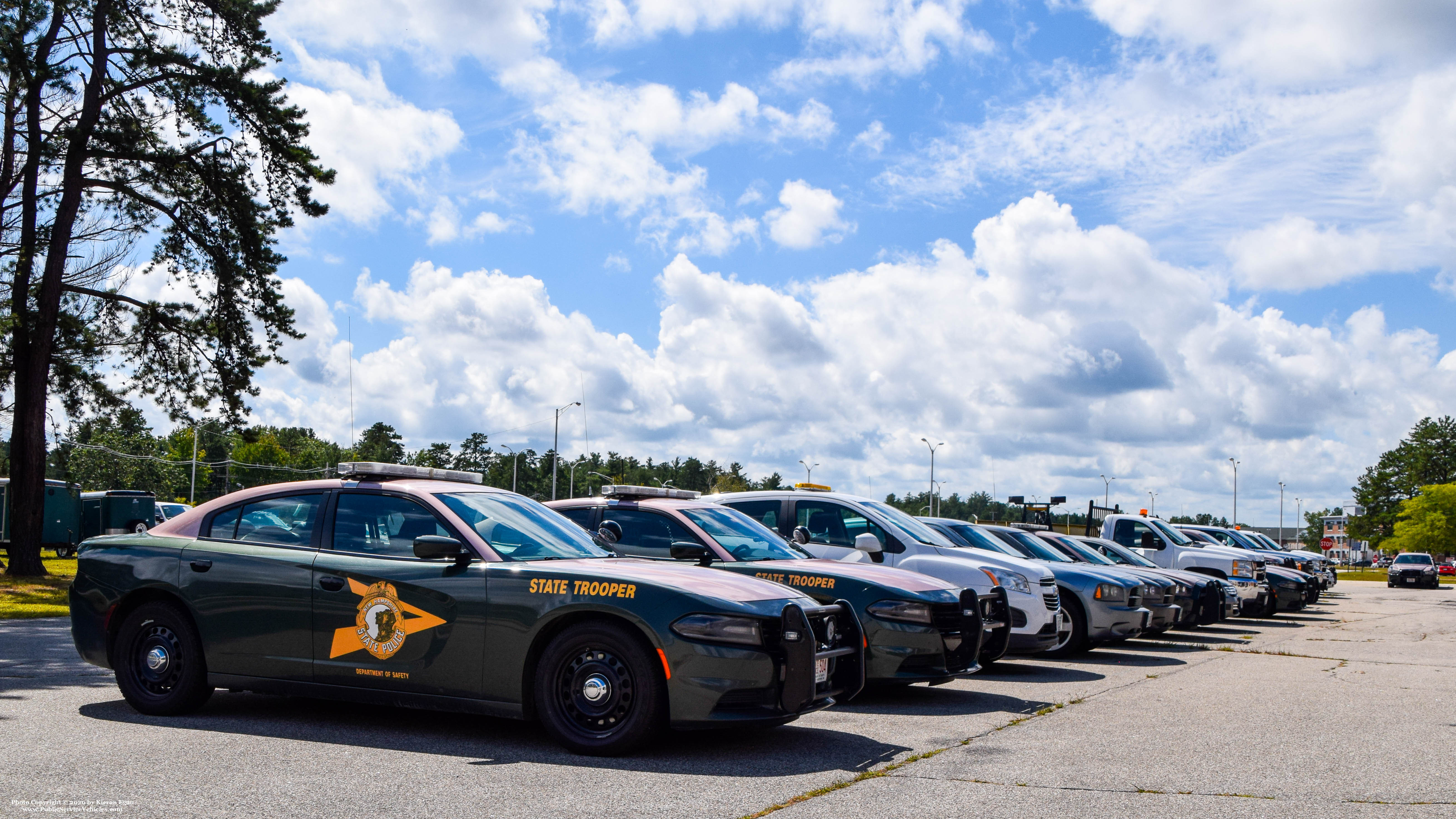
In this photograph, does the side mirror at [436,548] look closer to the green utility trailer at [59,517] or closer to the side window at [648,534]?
the side window at [648,534]

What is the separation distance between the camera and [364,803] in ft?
16.3

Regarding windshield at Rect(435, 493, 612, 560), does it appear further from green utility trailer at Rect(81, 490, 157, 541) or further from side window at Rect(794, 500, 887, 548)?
green utility trailer at Rect(81, 490, 157, 541)

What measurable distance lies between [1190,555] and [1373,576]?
237ft

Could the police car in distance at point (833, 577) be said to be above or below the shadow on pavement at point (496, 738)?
above

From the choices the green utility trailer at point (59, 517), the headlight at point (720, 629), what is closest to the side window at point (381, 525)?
the headlight at point (720, 629)

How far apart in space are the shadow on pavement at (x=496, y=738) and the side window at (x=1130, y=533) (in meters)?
15.8

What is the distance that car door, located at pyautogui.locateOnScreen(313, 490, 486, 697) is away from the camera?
256 inches

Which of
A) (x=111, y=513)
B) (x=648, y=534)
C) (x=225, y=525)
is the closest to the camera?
(x=225, y=525)

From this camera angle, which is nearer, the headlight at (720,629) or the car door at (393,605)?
the headlight at (720,629)

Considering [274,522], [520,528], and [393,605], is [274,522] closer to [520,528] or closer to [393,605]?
[393,605]

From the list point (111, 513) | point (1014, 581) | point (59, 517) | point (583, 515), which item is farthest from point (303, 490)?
point (111, 513)

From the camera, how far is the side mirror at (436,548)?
6.38 m

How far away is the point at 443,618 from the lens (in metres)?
6.54

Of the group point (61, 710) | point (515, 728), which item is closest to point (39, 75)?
point (61, 710)
